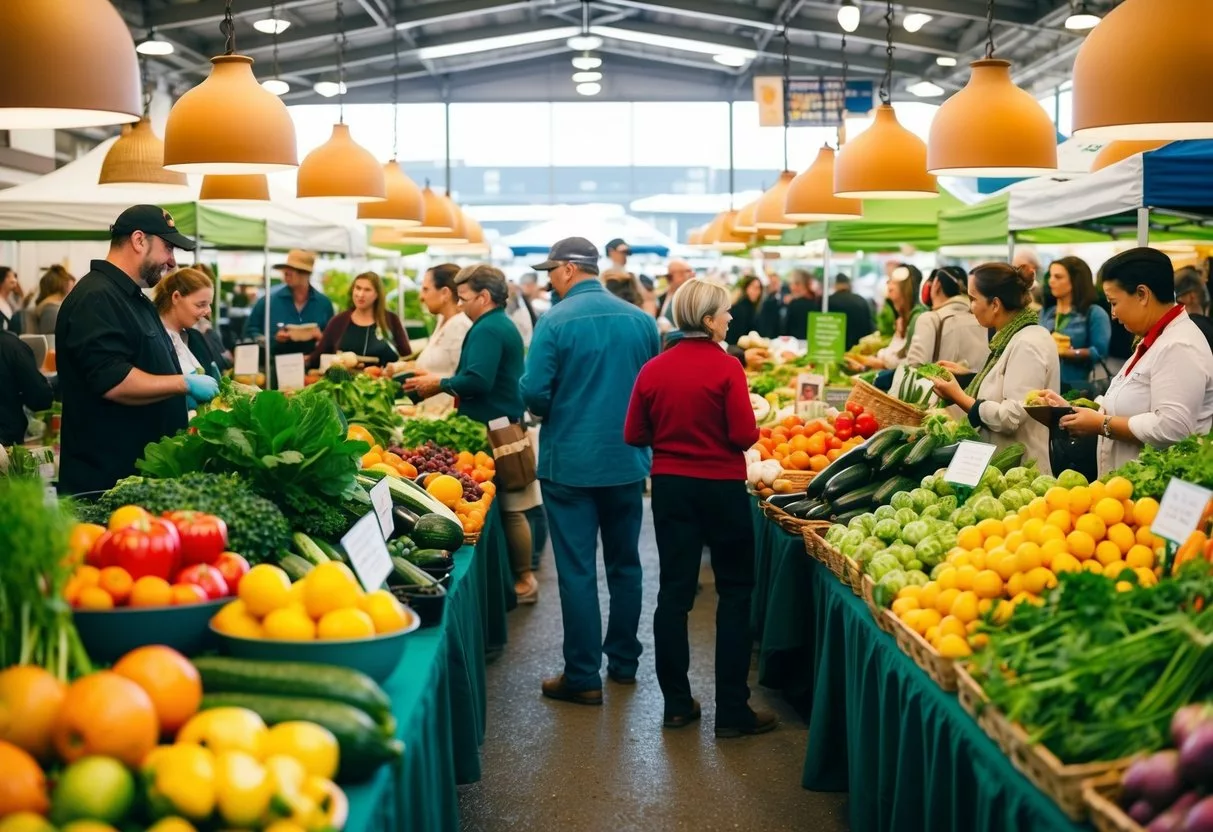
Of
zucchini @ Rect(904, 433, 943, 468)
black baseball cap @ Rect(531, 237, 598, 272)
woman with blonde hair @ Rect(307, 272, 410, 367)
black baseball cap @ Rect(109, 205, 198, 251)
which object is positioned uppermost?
black baseball cap @ Rect(109, 205, 198, 251)

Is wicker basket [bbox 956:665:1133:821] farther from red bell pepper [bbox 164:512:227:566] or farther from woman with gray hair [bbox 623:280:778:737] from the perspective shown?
woman with gray hair [bbox 623:280:778:737]

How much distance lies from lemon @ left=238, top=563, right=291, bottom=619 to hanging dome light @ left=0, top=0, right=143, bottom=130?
974mm

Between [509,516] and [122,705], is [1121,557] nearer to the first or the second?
[122,705]

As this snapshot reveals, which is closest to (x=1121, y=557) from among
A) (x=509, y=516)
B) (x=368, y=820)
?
(x=368, y=820)

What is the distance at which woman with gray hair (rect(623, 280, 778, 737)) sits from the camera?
161 inches

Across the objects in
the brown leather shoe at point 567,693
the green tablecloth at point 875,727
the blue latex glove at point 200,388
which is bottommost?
the brown leather shoe at point 567,693

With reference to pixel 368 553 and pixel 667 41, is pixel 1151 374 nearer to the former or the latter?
pixel 368 553

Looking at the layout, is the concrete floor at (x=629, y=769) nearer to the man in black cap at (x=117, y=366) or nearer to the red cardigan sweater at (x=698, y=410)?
the red cardigan sweater at (x=698, y=410)

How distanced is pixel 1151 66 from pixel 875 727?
1.75 meters

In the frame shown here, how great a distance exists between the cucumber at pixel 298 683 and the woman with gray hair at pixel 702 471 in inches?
91.4

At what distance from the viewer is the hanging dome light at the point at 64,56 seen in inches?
91.6

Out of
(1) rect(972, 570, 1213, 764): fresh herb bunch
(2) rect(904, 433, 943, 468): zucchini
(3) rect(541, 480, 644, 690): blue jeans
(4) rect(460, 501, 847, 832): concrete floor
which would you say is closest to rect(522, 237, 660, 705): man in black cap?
(3) rect(541, 480, 644, 690): blue jeans

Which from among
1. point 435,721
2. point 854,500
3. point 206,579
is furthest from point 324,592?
point 854,500

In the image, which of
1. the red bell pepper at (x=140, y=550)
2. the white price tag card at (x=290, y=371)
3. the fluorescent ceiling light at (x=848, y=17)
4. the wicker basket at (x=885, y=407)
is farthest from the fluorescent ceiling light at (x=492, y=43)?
the red bell pepper at (x=140, y=550)
